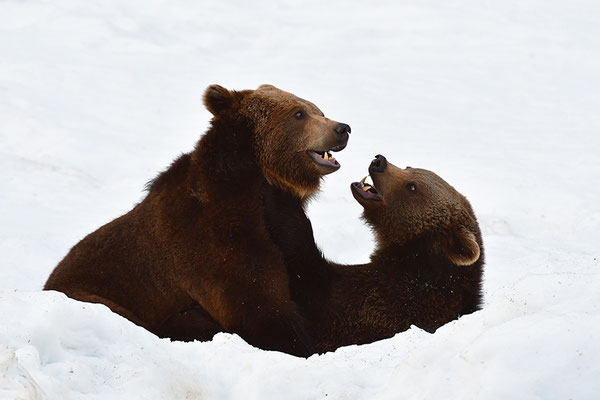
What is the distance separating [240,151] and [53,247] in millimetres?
4204

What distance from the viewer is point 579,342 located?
2992mm

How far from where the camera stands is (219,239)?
577cm

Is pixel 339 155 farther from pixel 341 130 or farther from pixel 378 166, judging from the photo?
pixel 341 130

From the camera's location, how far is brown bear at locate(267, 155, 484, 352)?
6176 millimetres

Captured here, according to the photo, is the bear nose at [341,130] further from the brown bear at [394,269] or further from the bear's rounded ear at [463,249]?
the bear's rounded ear at [463,249]

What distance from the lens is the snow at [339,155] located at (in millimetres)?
3418

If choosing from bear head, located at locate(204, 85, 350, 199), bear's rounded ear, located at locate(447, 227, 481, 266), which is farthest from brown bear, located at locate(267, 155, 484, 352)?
bear head, located at locate(204, 85, 350, 199)

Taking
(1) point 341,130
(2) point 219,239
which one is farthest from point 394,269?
(2) point 219,239

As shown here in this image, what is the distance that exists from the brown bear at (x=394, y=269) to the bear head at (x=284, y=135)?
341mm

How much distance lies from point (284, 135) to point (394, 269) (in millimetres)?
1328

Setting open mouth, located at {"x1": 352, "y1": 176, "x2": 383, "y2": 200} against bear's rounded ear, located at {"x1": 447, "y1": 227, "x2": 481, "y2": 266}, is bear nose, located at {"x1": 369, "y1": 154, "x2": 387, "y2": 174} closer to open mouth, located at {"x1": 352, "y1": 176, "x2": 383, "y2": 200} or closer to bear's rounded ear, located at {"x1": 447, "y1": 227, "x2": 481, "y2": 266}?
open mouth, located at {"x1": 352, "y1": 176, "x2": 383, "y2": 200}

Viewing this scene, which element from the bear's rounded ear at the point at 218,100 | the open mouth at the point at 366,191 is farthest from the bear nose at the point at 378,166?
the bear's rounded ear at the point at 218,100

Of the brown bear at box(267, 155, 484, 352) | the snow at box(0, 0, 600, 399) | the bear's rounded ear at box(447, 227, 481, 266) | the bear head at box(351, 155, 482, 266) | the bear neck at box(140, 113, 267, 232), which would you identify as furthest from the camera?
the bear head at box(351, 155, 482, 266)

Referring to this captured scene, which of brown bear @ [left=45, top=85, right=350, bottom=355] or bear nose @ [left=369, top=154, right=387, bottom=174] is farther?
bear nose @ [left=369, top=154, right=387, bottom=174]
